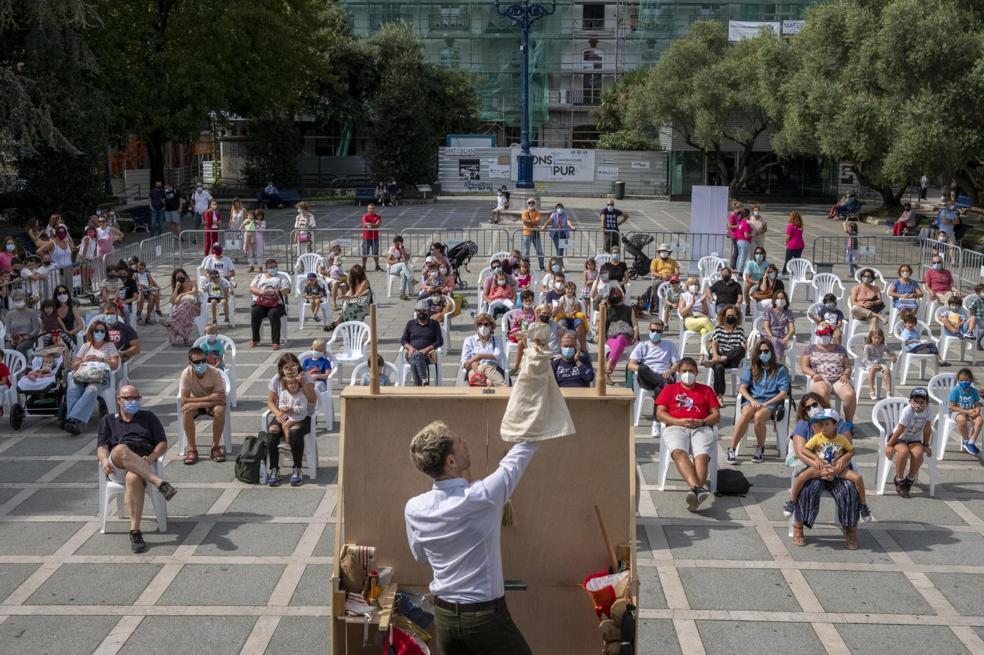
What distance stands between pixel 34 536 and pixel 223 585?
2119 millimetres

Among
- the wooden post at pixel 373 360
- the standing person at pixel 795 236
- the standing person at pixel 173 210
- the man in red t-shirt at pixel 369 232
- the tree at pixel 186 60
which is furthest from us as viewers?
the tree at pixel 186 60

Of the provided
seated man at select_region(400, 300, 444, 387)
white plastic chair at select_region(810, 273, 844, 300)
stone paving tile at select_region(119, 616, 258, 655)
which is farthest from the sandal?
white plastic chair at select_region(810, 273, 844, 300)

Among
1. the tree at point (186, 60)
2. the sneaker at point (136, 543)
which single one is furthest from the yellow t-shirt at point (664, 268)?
the tree at point (186, 60)

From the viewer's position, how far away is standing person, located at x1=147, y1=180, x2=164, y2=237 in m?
32.9

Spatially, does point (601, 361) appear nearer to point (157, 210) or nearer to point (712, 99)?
point (157, 210)

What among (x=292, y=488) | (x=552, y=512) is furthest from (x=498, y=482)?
(x=292, y=488)

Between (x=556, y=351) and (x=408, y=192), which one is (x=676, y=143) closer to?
(x=408, y=192)

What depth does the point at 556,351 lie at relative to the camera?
1297 cm

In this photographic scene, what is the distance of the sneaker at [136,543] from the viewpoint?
886 cm

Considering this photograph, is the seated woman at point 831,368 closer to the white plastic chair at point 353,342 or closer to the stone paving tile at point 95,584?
the white plastic chair at point 353,342

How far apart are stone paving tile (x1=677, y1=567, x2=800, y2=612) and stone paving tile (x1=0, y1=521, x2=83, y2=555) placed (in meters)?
5.12

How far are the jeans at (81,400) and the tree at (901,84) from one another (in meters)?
20.9

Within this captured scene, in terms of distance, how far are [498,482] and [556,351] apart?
8.13 meters

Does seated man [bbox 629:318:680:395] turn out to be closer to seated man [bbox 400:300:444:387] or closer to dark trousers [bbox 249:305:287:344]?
seated man [bbox 400:300:444:387]
